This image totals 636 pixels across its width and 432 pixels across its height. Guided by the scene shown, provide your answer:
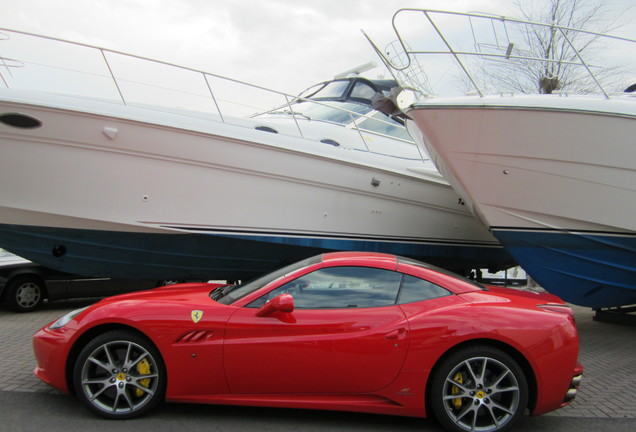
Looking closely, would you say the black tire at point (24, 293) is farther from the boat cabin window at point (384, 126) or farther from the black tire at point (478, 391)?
the black tire at point (478, 391)

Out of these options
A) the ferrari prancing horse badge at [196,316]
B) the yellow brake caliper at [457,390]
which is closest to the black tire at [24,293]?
the ferrari prancing horse badge at [196,316]

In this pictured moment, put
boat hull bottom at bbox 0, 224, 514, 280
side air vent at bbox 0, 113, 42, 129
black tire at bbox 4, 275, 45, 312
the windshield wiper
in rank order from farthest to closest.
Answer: black tire at bbox 4, 275, 45, 312, boat hull bottom at bbox 0, 224, 514, 280, side air vent at bbox 0, 113, 42, 129, the windshield wiper

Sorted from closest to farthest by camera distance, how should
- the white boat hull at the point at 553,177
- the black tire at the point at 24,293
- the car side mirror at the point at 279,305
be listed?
1. the car side mirror at the point at 279,305
2. the white boat hull at the point at 553,177
3. the black tire at the point at 24,293

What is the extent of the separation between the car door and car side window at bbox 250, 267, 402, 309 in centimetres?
8

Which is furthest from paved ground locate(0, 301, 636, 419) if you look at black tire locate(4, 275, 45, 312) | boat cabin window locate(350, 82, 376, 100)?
boat cabin window locate(350, 82, 376, 100)

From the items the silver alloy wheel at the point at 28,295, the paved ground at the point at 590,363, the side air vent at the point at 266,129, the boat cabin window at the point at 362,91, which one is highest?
the boat cabin window at the point at 362,91

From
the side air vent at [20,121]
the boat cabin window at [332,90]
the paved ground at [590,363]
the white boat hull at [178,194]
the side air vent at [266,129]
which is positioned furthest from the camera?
the boat cabin window at [332,90]

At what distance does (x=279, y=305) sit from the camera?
3395 mm

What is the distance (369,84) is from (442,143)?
3.84 meters

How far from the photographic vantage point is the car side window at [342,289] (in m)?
3.65

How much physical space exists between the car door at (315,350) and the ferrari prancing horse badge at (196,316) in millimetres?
226

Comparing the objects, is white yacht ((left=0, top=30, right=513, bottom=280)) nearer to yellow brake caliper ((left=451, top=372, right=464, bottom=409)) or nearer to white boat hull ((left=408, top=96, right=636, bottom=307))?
A: white boat hull ((left=408, top=96, right=636, bottom=307))

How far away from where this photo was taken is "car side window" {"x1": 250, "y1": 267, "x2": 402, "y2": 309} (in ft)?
12.0

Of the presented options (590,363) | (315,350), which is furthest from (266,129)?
(590,363)
